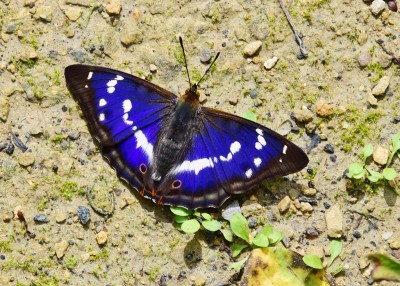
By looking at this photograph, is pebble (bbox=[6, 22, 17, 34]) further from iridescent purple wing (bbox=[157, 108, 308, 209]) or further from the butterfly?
iridescent purple wing (bbox=[157, 108, 308, 209])

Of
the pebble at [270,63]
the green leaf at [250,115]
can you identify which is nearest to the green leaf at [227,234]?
the green leaf at [250,115]

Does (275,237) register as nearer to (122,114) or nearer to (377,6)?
(122,114)

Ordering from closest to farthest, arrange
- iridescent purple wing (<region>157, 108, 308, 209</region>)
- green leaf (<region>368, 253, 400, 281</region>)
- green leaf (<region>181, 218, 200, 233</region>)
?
green leaf (<region>368, 253, 400, 281</region>) < iridescent purple wing (<region>157, 108, 308, 209</region>) < green leaf (<region>181, 218, 200, 233</region>)

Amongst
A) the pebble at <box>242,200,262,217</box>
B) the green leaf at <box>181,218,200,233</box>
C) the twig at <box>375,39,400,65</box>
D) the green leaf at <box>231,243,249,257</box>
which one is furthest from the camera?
the twig at <box>375,39,400,65</box>

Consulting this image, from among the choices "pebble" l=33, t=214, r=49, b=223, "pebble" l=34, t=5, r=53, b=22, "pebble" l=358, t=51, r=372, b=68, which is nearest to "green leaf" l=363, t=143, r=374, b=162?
"pebble" l=358, t=51, r=372, b=68

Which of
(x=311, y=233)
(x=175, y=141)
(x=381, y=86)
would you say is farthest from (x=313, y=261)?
(x=381, y=86)

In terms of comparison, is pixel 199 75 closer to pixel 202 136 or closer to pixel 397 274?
pixel 202 136
